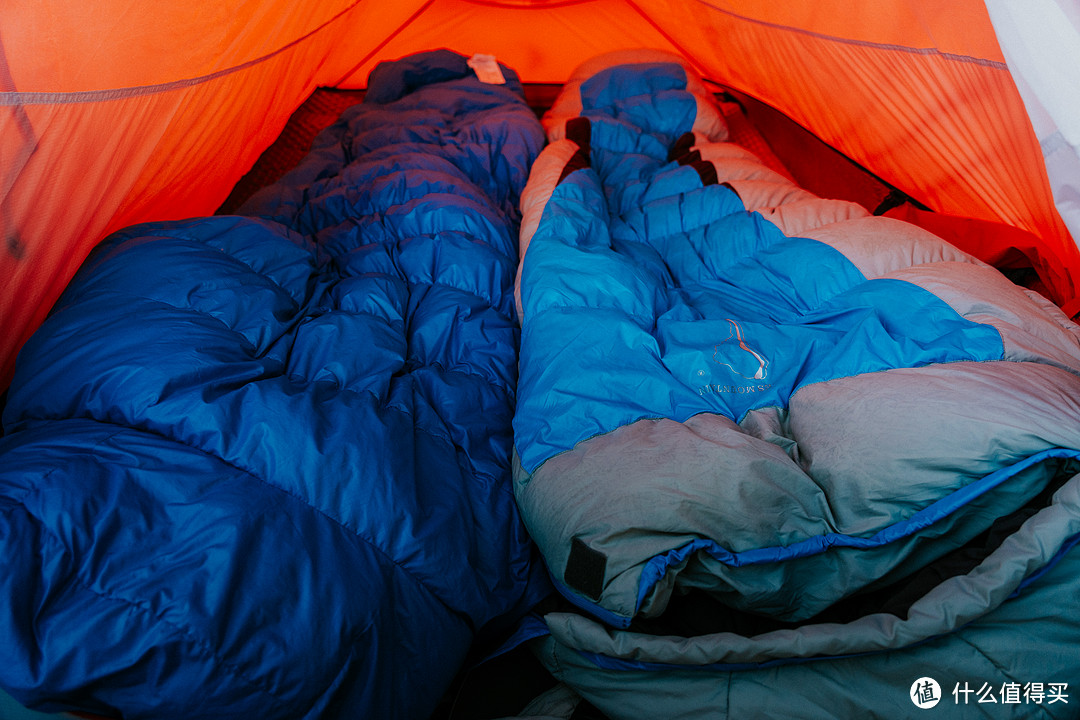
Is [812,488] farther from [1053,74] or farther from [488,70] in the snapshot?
[488,70]

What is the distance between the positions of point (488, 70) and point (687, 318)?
1529mm

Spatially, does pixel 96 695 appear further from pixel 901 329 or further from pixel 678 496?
pixel 901 329

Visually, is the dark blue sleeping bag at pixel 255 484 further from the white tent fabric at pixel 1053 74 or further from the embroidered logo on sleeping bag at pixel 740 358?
the white tent fabric at pixel 1053 74

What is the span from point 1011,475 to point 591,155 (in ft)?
4.41

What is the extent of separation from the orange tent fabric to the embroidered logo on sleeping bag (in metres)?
0.65

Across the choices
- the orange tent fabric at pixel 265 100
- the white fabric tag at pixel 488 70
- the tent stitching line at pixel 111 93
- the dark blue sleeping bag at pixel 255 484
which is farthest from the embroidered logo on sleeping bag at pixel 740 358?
the white fabric tag at pixel 488 70

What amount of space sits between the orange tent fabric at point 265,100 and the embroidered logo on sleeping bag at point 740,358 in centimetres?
65

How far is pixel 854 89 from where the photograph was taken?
1672 mm

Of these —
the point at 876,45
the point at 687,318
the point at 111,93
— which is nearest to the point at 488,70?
the point at 876,45

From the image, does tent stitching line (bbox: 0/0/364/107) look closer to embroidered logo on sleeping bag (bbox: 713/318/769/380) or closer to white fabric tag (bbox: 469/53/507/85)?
white fabric tag (bbox: 469/53/507/85)

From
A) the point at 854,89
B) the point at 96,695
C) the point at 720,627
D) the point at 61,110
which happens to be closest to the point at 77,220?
the point at 61,110

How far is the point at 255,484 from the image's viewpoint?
687 mm

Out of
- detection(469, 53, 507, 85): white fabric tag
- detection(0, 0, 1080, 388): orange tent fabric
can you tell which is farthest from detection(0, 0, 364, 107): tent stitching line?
detection(469, 53, 507, 85): white fabric tag

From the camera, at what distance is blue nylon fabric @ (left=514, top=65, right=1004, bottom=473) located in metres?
0.85
